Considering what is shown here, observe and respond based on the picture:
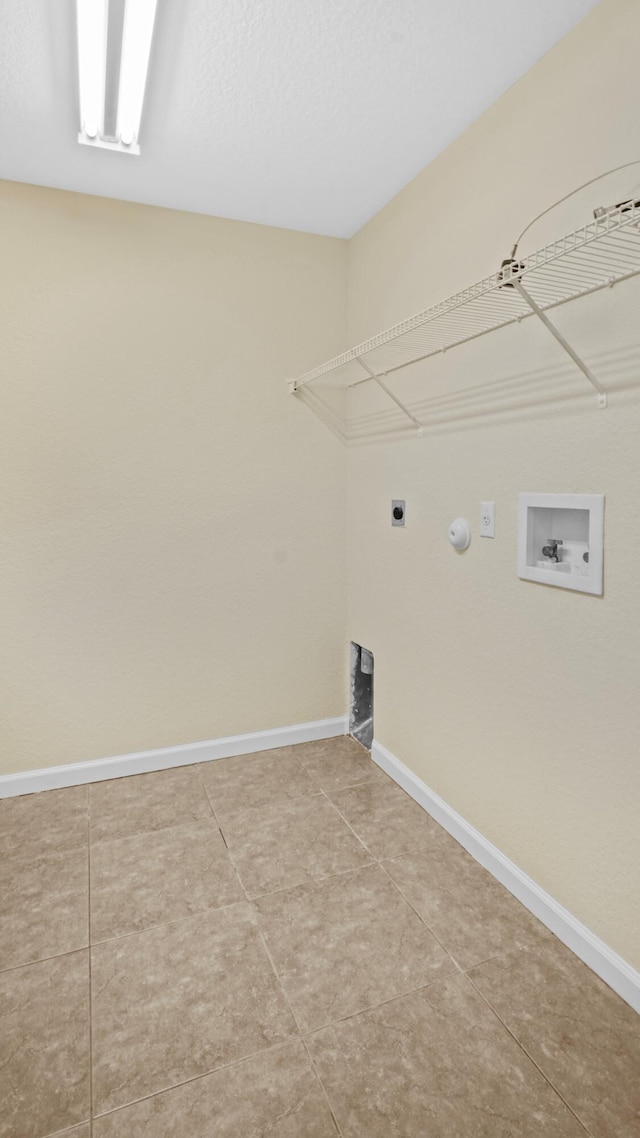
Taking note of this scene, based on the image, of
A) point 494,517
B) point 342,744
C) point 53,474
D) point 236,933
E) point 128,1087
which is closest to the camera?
point 128,1087

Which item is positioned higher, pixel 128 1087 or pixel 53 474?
pixel 53 474

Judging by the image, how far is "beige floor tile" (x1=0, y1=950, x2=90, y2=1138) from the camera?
1210 millimetres

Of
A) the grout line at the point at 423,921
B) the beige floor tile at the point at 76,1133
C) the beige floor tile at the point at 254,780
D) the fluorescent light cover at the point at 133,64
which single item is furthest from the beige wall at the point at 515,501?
the beige floor tile at the point at 76,1133

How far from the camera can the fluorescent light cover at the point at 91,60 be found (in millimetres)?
1429

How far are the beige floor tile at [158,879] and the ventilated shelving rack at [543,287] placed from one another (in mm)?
1748

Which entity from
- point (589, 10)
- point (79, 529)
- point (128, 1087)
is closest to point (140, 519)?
point (79, 529)

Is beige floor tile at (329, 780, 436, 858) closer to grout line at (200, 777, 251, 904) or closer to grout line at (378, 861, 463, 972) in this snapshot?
grout line at (378, 861, 463, 972)

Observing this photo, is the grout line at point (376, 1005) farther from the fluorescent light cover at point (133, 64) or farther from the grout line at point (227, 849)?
the fluorescent light cover at point (133, 64)

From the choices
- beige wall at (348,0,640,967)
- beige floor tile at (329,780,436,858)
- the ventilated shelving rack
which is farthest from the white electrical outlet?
beige floor tile at (329,780,436,858)

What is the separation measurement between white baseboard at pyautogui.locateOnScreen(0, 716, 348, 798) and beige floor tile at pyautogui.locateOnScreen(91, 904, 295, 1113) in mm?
987

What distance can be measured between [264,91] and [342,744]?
2596mm

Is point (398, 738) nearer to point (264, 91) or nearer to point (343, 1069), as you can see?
point (343, 1069)

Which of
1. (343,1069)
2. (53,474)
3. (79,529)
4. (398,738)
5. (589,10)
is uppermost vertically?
(589,10)

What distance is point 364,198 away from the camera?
240cm
